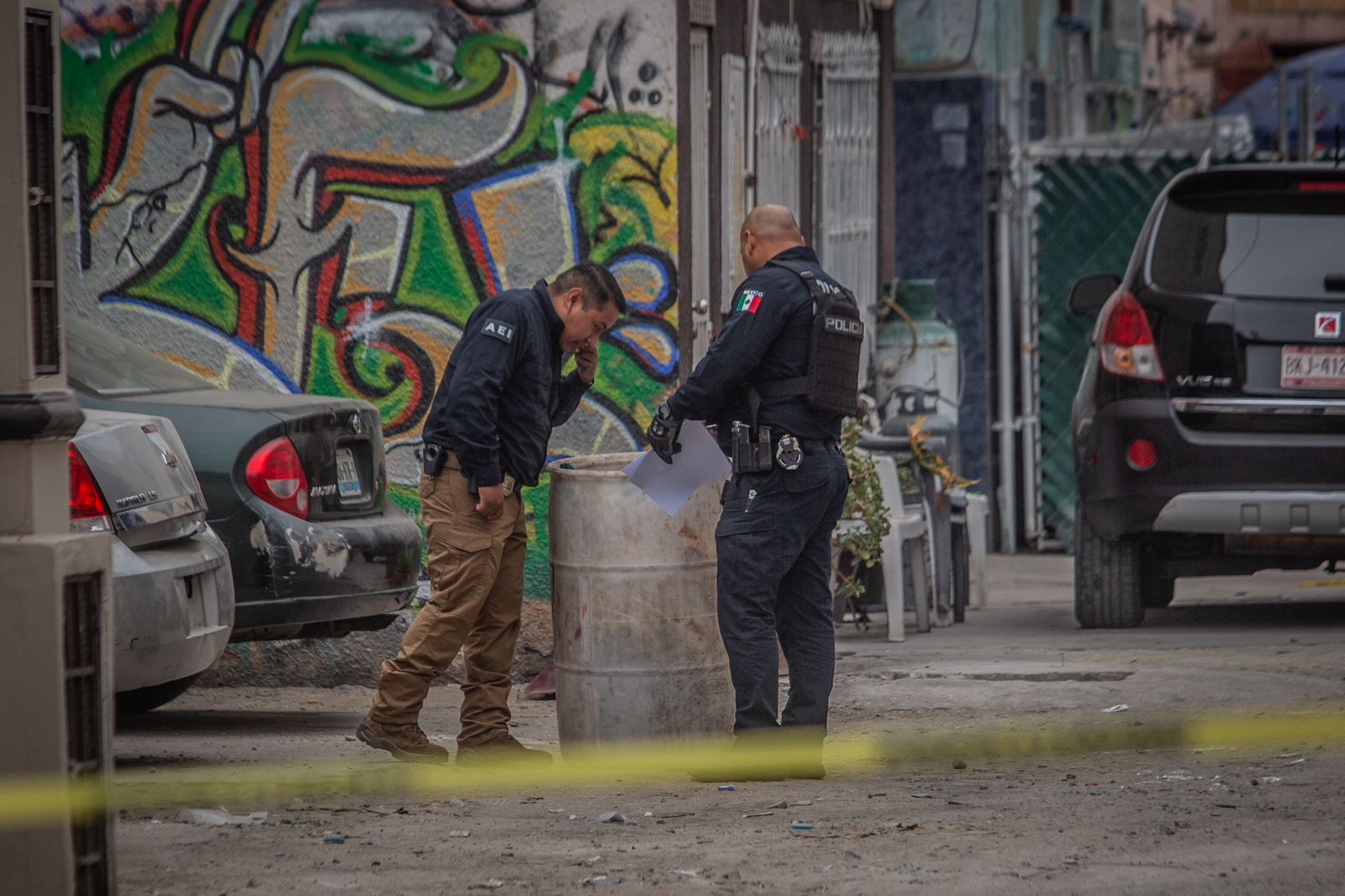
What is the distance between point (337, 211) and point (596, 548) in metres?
3.56

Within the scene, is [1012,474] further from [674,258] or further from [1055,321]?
[674,258]

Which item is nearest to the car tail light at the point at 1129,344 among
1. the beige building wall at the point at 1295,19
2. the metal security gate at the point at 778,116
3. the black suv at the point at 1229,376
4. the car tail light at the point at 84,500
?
the black suv at the point at 1229,376

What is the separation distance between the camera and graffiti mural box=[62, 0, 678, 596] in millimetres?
9656

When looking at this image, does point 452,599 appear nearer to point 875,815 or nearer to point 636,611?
point 636,611

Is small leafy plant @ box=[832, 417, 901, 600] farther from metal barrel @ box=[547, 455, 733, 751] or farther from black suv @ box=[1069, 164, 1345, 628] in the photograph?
metal barrel @ box=[547, 455, 733, 751]

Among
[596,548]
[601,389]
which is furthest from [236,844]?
[601,389]

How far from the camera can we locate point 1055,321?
14930mm

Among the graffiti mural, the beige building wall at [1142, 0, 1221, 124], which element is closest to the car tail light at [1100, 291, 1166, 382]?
the graffiti mural

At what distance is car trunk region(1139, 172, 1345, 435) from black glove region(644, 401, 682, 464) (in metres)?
3.46

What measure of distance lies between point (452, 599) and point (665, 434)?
94 cm

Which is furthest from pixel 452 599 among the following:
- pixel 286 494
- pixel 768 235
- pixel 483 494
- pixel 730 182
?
pixel 730 182

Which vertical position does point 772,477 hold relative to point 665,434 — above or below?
below

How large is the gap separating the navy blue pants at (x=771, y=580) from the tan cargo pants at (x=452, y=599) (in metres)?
0.79

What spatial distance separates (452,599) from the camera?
6.83 meters
